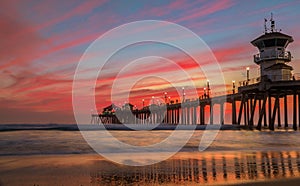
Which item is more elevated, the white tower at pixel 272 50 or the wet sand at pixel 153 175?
the white tower at pixel 272 50

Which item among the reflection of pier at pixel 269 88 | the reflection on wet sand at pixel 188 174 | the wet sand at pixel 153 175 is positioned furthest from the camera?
the reflection of pier at pixel 269 88

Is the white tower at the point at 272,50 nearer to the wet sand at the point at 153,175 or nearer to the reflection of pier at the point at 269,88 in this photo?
the reflection of pier at the point at 269,88

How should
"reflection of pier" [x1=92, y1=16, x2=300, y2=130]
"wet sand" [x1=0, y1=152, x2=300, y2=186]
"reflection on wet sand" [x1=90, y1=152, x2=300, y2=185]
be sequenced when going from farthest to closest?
"reflection of pier" [x1=92, y1=16, x2=300, y2=130], "reflection on wet sand" [x1=90, y1=152, x2=300, y2=185], "wet sand" [x1=0, y1=152, x2=300, y2=186]

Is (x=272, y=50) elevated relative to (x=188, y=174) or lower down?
elevated

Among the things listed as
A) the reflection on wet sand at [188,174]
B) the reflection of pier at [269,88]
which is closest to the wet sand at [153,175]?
the reflection on wet sand at [188,174]

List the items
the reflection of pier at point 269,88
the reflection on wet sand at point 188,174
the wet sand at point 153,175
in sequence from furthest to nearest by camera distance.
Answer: the reflection of pier at point 269,88 → the reflection on wet sand at point 188,174 → the wet sand at point 153,175

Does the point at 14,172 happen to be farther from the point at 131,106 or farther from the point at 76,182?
the point at 131,106

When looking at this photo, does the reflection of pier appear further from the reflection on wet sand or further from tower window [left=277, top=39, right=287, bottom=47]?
the reflection on wet sand

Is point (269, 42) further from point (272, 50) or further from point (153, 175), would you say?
point (153, 175)

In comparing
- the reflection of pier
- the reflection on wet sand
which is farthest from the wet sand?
the reflection of pier

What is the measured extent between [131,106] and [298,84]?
5012 inches

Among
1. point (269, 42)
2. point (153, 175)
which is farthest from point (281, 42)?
point (153, 175)

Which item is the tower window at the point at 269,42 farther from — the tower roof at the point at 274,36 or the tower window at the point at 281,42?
the tower window at the point at 281,42

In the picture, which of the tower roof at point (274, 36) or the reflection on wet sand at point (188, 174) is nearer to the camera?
the reflection on wet sand at point (188, 174)
